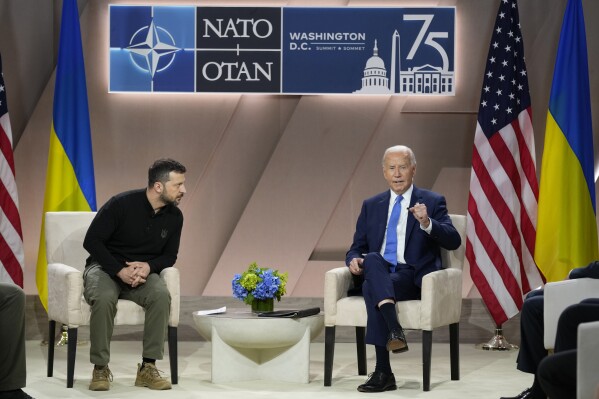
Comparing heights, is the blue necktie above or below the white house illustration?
below

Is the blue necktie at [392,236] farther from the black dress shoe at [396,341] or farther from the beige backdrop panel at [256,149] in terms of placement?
the beige backdrop panel at [256,149]

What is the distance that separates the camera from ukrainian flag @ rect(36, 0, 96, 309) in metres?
6.46

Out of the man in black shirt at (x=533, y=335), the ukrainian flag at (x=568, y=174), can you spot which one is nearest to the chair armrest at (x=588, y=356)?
the man in black shirt at (x=533, y=335)

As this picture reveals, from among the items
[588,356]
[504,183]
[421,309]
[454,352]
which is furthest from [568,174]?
[588,356]

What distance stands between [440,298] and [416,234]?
407mm

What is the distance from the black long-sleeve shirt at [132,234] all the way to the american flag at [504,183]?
2131 millimetres

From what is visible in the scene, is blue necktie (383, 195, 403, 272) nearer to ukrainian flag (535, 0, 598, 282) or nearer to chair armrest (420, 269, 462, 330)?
chair armrest (420, 269, 462, 330)

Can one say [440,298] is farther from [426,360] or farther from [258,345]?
[258,345]

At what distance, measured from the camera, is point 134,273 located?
198 inches

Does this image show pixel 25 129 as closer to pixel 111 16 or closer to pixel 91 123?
pixel 91 123

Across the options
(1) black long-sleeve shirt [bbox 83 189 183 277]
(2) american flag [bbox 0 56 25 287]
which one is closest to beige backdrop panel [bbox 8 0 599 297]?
(2) american flag [bbox 0 56 25 287]

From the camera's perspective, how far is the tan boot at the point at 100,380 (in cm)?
485

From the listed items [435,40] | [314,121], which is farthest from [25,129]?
[435,40]

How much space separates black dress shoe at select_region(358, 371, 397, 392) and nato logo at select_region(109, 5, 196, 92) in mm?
2813
